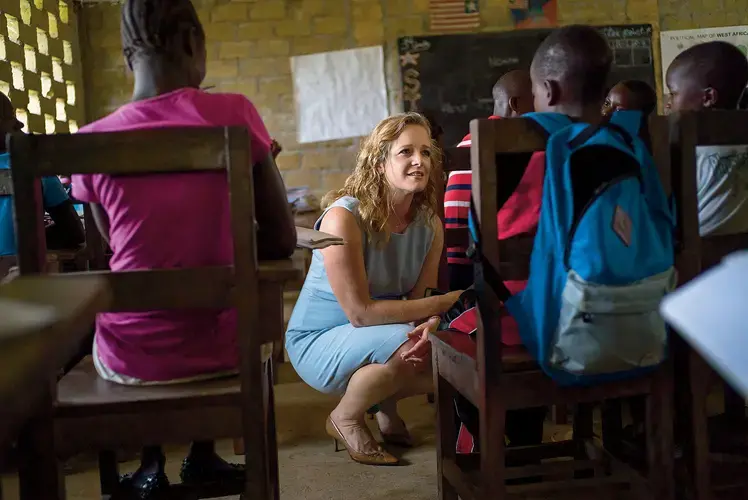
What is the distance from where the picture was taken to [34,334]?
47 centimetres

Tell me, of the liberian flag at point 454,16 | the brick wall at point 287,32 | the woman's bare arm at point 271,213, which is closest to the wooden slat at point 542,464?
the woman's bare arm at point 271,213

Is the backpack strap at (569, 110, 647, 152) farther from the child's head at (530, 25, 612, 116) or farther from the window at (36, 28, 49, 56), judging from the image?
the window at (36, 28, 49, 56)

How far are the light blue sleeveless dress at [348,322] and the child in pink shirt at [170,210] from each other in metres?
0.86

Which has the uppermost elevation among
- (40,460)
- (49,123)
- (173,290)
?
(49,123)

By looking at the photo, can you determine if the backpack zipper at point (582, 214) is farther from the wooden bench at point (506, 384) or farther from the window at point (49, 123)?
the window at point (49, 123)

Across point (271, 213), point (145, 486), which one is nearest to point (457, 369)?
point (271, 213)

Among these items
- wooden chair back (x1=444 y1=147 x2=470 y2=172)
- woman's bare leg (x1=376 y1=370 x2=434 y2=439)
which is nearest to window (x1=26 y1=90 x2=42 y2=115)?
woman's bare leg (x1=376 y1=370 x2=434 y2=439)

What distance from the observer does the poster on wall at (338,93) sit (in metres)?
5.03

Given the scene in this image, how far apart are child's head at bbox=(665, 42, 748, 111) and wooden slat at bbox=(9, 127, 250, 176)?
4.22 ft

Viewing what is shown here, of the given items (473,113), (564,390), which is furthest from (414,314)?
(473,113)

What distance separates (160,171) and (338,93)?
3.97 metres

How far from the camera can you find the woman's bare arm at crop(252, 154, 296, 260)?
1335mm

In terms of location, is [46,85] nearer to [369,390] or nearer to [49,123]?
[49,123]

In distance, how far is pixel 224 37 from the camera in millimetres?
A: 5043
